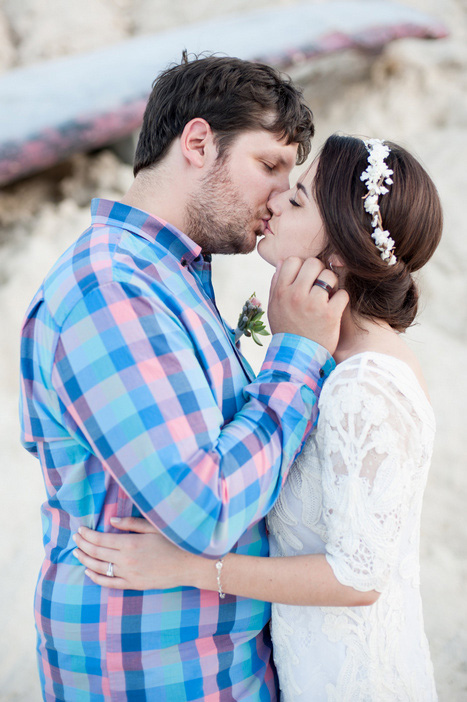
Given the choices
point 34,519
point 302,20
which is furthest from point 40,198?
point 302,20

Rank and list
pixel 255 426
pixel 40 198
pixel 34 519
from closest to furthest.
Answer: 1. pixel 255 426
2. pixel 34 519
3. pixel 40 198

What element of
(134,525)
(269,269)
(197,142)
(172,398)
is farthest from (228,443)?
(269,269)

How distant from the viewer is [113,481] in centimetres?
133

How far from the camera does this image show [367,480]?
1.35m

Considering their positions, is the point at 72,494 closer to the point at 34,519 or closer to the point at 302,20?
the point at 34,519

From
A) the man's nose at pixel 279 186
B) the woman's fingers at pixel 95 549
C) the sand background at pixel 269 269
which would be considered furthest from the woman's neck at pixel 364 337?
the sand background at pixel 269 269

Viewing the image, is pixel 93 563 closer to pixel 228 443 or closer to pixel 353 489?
pixel 228 443

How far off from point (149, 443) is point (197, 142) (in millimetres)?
999

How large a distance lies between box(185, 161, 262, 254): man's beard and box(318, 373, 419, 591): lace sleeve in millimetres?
662

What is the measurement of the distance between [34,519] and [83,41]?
7429 mm

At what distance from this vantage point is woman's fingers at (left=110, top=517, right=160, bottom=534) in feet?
4.29

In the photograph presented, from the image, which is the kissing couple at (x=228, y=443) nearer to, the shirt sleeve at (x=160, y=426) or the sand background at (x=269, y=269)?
the shirt sleeve at (x=160, y=426)

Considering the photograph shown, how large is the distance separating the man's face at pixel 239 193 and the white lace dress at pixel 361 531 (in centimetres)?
59

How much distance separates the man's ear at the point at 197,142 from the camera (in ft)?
5.68
